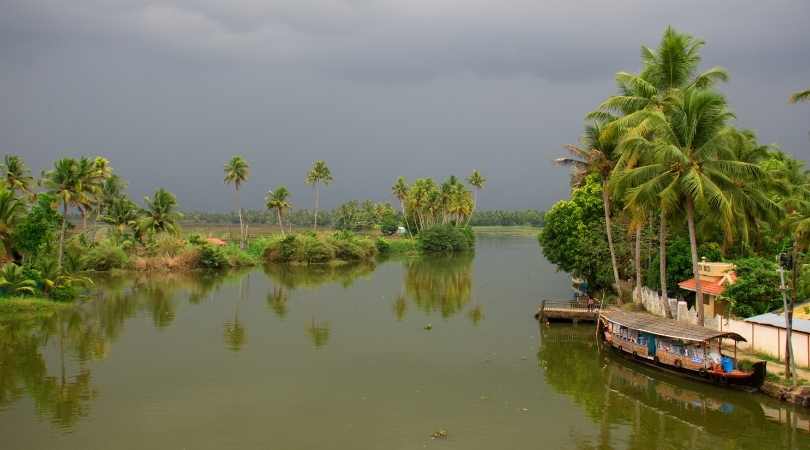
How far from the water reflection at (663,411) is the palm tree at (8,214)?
32.1m

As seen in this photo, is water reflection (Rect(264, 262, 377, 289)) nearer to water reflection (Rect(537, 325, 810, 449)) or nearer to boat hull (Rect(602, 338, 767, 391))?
water reflection (Rect(537, 325, 810, 449))

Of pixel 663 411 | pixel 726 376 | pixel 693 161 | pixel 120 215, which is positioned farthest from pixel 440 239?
pixel 663 411

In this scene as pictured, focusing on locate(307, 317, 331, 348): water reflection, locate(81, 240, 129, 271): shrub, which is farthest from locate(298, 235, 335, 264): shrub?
locate(307, 317, 331, 348): water reflection

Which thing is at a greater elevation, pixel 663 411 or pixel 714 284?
pixel 714 284

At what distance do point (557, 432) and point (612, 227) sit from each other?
23.8m

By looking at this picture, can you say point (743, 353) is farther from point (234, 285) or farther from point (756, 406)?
point (234, 285)

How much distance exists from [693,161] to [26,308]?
35.5 m

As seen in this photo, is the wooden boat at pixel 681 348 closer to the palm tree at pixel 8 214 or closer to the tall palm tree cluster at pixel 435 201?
the palm tree at pixel 8 214

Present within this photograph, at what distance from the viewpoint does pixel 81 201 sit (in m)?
42.5

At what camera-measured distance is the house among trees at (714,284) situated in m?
28.6

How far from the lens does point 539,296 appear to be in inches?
1873

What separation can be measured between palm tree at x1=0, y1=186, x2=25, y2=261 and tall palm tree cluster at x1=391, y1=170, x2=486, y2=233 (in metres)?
62.9

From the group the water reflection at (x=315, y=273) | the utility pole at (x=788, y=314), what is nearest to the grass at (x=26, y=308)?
the water reflection at (x=315, y=273)

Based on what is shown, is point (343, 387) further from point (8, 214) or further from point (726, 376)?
point (8, 214)
